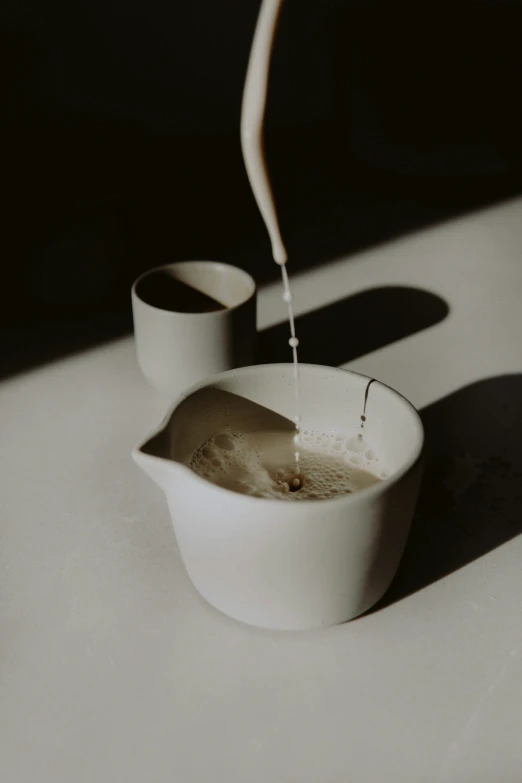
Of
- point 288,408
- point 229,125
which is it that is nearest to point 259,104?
point 288,408

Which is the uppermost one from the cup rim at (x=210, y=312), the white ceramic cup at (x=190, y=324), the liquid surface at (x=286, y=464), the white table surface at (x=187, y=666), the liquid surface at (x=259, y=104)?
the liquid surface at (x=259, y=104)

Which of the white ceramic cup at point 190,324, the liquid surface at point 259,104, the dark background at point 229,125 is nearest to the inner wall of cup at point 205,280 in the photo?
the white ceramic cup at point 190,324

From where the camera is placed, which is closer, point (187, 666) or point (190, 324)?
point (187, 666)

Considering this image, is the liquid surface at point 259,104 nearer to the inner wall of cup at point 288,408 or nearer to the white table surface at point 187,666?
the inner wall of cup at point 288,408

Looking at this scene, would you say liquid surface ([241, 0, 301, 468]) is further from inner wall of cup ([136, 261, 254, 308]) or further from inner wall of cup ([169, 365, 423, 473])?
inner wall of cup ([136, 261, 254, 308])

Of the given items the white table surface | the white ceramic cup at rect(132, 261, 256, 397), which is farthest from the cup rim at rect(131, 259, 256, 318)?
the white table surface

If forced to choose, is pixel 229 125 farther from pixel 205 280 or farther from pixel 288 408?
pixel 288 408

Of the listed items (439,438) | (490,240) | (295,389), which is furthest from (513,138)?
(295,389)
